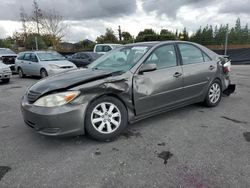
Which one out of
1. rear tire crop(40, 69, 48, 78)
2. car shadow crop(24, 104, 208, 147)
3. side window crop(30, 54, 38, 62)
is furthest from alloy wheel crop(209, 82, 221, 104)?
side window crop(30, 54, 38, 62)

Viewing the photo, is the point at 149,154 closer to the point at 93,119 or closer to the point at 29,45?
the point at 93,119

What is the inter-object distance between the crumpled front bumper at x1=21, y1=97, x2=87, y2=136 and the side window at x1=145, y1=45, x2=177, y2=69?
150 cm

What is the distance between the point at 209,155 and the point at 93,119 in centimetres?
163

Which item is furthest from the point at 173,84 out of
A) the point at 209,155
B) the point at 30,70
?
the point at 30,70

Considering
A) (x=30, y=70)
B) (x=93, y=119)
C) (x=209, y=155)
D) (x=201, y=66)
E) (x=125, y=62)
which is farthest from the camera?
(x=30, y=70)

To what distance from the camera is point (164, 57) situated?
13.2ft

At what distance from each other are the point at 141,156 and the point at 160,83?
4.57 ft

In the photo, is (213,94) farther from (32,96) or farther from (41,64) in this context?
(41,64)

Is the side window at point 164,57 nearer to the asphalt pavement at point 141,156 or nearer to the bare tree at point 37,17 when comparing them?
the asphalt pavement at point 141,156

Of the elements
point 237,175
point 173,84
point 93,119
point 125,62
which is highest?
point 125,62

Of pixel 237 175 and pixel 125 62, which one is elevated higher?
pixel 125 62

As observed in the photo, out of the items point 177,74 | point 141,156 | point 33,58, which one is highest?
point 33,58

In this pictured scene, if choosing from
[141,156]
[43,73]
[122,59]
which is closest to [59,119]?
[141,156]

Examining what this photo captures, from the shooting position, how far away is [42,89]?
324 centimetres
